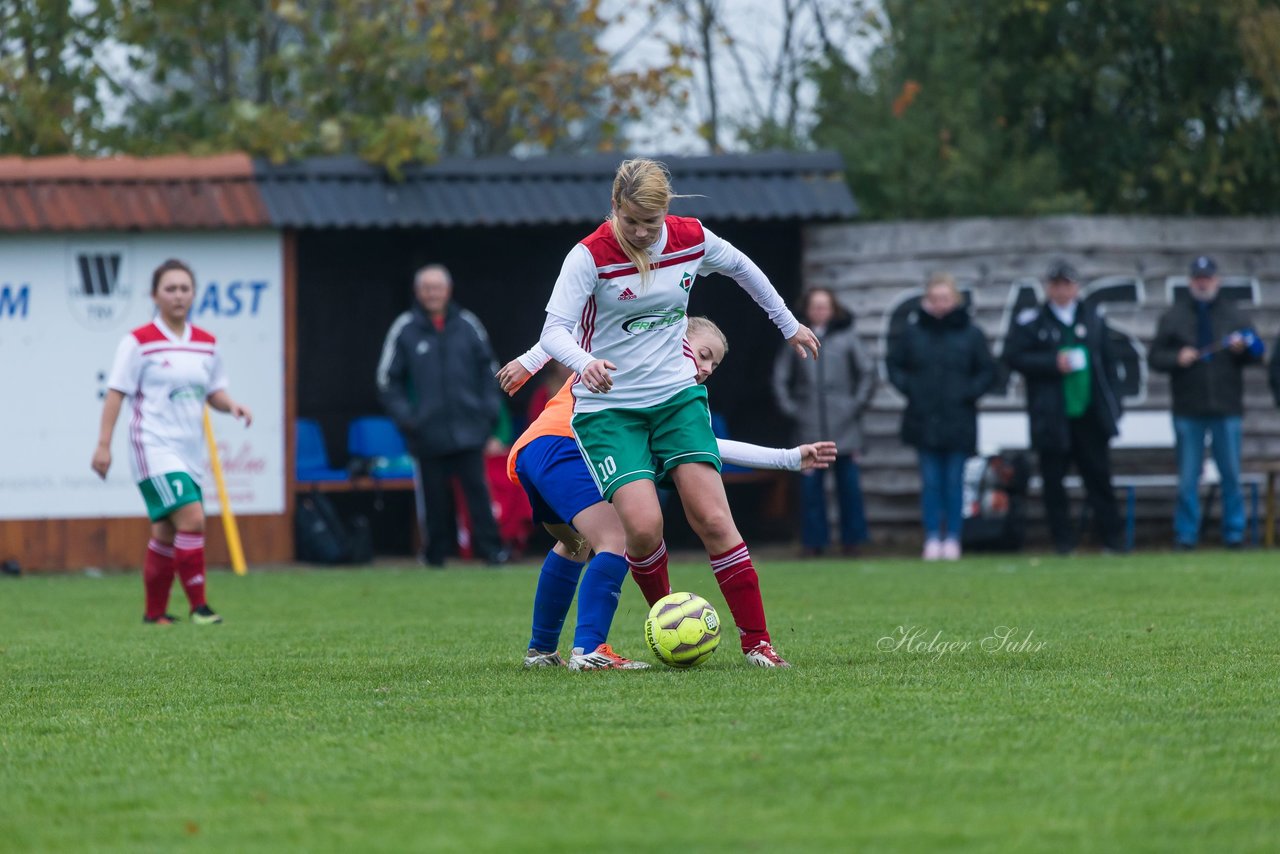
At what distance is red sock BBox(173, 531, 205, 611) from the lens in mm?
9828

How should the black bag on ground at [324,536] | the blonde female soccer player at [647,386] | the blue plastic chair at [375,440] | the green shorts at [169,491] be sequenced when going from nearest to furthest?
the blonde female soccer player at [647,386] < the green shorts at [169,491] < the black bag on ground at [324,536] < the blue plastic chair at [375,440]

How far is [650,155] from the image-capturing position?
17406 mm

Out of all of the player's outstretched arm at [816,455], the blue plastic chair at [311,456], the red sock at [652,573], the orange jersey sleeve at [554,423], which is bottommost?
the red sock at [652,573]

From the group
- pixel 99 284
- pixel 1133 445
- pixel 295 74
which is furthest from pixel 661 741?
pixel 295 74

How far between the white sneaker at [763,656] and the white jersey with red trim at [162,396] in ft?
13.5

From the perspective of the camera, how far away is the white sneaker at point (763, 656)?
662 cm

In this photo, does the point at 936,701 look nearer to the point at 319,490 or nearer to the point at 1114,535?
the point at 1114,535

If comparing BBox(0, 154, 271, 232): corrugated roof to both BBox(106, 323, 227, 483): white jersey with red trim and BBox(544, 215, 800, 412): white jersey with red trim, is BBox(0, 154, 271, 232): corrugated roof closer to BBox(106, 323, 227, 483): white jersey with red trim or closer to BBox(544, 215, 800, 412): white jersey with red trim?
BBox(106, 323, 227, 483): white jersey with red trim

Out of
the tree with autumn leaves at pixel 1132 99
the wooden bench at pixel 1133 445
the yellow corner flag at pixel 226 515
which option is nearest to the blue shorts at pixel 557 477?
the yellow corner flag at pixel 226 515

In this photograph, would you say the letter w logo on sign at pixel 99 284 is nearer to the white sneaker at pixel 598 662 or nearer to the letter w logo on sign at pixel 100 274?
the letter w logo on sign at pixel 100 274

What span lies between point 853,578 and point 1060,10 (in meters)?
7.44

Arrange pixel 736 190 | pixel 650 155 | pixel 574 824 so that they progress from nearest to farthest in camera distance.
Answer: pixel 574 824 → pixel 736 190 → pixel 650 155

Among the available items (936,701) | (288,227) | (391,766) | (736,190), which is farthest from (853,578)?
(391,766)

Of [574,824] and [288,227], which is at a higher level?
→ [288,227]
